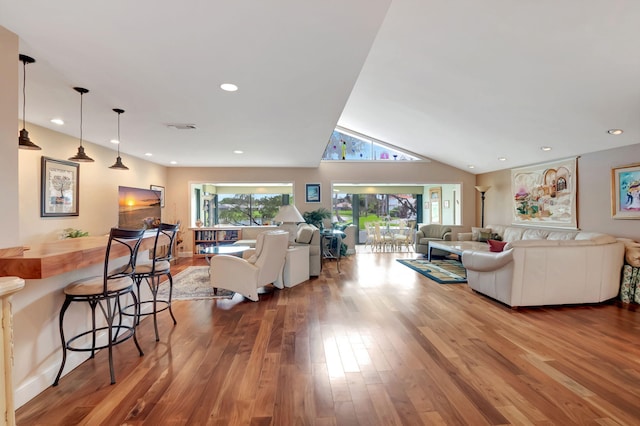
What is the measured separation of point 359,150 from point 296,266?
4508 millimetres

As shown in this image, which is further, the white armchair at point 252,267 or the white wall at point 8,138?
the white armchair at point 252,267

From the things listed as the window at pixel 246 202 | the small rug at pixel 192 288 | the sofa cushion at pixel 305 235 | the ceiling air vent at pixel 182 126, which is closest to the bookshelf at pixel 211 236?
the window at pixel 246 202

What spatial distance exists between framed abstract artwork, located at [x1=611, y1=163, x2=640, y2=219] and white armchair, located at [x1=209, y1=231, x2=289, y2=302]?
505 cm

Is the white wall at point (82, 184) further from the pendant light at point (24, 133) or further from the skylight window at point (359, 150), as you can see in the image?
the skylight window at point (359, 150)

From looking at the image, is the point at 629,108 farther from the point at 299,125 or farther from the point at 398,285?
the point at 299,125

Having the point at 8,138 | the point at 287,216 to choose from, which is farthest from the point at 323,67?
the point at 287,216

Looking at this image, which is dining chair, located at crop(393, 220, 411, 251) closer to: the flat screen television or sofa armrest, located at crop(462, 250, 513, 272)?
sofa armrest, located at crop(462, 250, 513, 272)

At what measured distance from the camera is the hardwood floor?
183 centimetres

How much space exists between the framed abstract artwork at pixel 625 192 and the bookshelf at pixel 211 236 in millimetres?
7373

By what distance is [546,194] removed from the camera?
604cm

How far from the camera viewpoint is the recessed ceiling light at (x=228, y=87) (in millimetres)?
2883

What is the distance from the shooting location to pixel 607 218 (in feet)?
15.8

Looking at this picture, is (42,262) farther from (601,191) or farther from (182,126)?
(601,191)

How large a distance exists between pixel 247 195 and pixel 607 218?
8.33 meters
